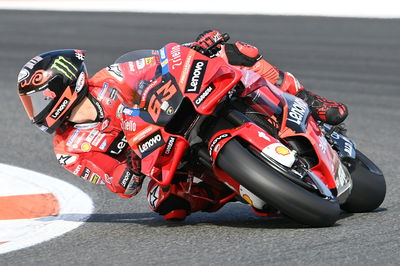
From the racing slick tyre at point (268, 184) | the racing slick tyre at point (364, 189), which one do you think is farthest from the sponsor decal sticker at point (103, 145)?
the racing slick tyre at point (364, 189)

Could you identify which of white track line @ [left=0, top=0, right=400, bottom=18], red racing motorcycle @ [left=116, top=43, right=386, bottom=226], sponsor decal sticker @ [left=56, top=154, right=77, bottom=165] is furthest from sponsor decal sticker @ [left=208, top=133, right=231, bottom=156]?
white track line @ [left=0, top=0, right=400, bottom=18]

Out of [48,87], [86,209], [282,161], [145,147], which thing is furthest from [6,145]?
[282,161]

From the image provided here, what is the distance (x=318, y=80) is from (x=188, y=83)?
6965 mm

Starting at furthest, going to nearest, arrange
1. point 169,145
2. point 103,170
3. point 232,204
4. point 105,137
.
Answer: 1. point 232,204
2. point 105,137
3. point 103,170
4. point 169,145

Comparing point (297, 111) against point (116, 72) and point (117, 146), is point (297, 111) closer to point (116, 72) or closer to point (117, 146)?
point (117, 146)

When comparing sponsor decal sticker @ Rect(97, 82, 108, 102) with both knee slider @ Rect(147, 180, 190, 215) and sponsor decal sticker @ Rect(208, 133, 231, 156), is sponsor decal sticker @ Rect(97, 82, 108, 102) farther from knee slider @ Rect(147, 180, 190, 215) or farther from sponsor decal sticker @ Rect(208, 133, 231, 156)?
sponsor decal sticker @ Rect(208, 133, 231, 156)

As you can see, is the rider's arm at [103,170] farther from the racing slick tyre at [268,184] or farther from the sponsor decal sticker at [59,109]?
the racing slick tyre at [268,184]

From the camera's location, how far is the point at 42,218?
6141 millimetres

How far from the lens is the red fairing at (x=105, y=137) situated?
18.7ft

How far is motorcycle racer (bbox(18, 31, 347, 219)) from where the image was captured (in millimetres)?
5715

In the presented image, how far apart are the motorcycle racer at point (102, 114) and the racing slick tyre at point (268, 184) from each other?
90cm

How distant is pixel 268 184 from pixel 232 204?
1655mm

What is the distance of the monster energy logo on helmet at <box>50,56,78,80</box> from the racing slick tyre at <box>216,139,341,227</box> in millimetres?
1402

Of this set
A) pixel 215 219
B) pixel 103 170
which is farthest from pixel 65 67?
pixel 215 219
